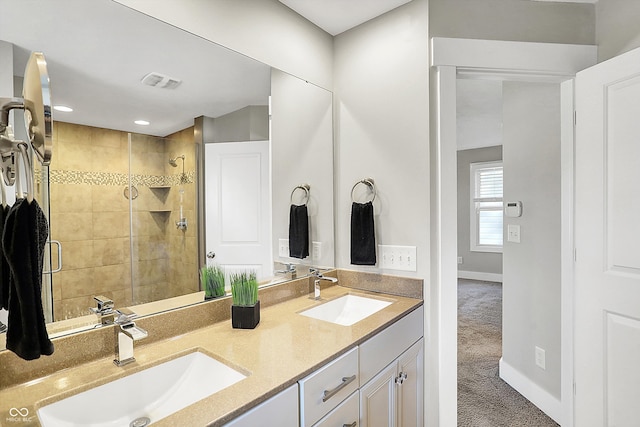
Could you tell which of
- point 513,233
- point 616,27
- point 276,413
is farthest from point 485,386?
point 616,27

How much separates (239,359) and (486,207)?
19.9 ft

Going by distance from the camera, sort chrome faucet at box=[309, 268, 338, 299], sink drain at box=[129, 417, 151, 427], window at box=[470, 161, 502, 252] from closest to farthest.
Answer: sink drain at box=[129, 417, 151, 427] < chrome faucet at box=[309, 268, 338, 299] < window at box=[470, 161, 502, 252]

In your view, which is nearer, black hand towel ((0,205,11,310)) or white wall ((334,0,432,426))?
black hand towel ((0,205,11,310))

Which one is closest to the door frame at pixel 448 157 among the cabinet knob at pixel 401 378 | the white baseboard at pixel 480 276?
the cabinet knob at pixel 401 378

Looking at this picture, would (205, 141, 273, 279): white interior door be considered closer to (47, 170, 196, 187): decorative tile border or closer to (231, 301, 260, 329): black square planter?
(47, 170, 196, 187): decorative tile border

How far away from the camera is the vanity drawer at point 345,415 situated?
42.7 inches

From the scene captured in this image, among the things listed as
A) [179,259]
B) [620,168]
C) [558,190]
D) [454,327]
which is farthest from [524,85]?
[179,259]

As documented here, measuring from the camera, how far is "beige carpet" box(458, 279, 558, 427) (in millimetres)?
2057

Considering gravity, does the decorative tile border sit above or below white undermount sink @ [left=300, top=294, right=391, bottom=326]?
above

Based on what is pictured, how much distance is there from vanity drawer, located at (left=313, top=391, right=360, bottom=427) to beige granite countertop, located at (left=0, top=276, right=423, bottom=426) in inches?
7.6

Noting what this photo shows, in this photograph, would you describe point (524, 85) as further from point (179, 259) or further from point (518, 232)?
point (179, 259)

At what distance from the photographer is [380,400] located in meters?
1.37

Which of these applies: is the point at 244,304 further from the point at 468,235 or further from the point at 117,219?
the point at 468,235

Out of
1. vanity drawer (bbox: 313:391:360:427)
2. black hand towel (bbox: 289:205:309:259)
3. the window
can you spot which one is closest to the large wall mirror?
black hand towel (bbox: 289:205:309:259)
